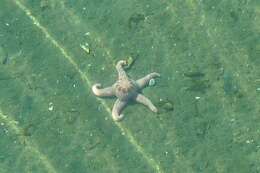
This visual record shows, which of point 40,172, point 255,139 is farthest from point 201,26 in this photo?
point 40,172

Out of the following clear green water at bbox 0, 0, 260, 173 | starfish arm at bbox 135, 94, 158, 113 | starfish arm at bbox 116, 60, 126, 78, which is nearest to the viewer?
clear green water at bbox 0, 0, 260, 173

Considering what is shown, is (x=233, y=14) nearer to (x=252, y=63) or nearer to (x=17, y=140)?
(x=252, y=63)

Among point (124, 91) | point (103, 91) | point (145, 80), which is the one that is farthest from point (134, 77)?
point (103, 91)

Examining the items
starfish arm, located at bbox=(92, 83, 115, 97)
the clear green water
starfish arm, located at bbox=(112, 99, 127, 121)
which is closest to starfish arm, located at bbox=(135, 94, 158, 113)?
the clear green water

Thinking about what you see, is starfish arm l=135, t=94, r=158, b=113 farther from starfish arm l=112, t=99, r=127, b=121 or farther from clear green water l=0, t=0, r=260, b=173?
starfish arm l=112, t=99, r=127, b=121

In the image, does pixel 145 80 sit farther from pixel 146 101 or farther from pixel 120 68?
pixel 120 68

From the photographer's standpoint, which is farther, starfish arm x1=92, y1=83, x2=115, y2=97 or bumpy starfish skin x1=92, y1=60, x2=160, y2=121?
starfish arm x1=92, y1=83, x2=115, y2=97

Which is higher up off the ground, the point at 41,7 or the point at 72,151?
the point at 41,7
